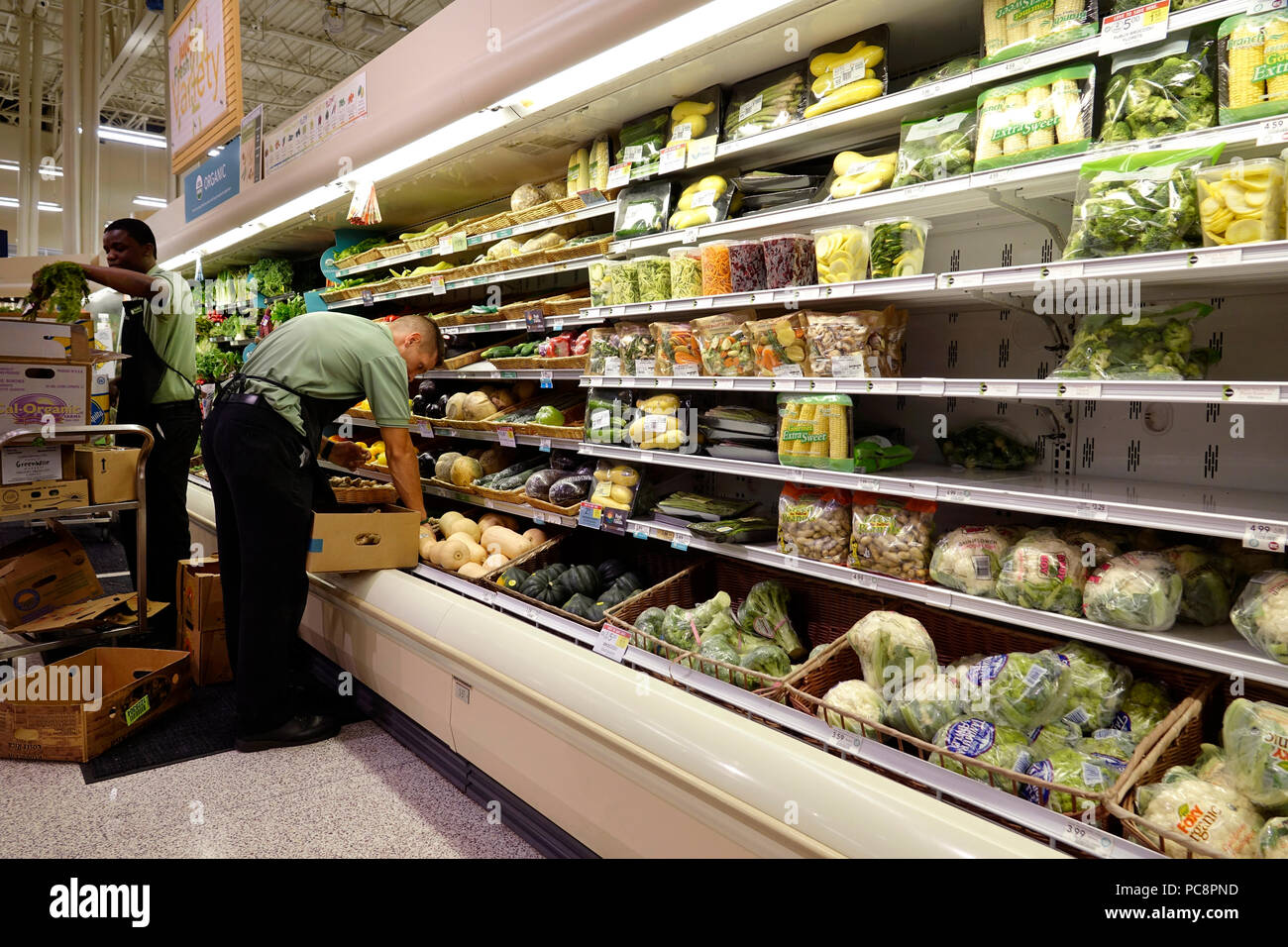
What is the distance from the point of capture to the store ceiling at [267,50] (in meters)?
11.0

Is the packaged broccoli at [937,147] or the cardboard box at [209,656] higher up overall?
the packaged broccoli at [937,147]

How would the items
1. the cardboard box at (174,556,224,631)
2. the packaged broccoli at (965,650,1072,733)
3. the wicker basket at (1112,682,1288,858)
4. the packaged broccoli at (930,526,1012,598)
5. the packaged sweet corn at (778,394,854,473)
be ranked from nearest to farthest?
the wicker basket at (1112,682,1288,858), the packaged broccoli at (965,650,1072,733), the packaged broccoli at (930,526,1012,598), the packaged sweet corn at (778,394,854,473), the cardboard box at (174,556,224,631)

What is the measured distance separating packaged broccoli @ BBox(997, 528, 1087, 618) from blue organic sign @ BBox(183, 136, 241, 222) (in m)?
5.34

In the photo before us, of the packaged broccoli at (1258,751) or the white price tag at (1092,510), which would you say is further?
the white price tag at (1092,510)

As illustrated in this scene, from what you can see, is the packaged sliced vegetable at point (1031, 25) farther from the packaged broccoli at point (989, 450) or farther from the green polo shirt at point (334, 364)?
the green polo shirt at point (334, 364)

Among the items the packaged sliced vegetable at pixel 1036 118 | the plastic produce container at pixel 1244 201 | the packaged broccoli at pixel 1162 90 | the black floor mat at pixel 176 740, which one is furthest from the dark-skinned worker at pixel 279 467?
the plastic produce container at pixel 1244 201

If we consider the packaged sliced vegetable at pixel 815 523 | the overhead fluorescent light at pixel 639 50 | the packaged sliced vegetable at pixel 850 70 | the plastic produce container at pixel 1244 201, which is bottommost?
the packaged sliced vegetable at pixel 815 523

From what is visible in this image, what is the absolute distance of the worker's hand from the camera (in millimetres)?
4895

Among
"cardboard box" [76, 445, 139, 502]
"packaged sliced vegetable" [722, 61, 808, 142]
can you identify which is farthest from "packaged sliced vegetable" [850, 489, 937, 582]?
"cardboard box" [76, 445, 139, 502]

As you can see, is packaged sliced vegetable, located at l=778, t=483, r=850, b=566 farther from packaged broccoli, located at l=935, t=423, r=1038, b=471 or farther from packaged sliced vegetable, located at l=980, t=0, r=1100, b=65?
packaged sliced vegetable, located at l=980, t=0, r=1100, b=65

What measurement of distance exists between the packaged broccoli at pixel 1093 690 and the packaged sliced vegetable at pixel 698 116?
205 cm

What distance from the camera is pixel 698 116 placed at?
2830 millimetres
